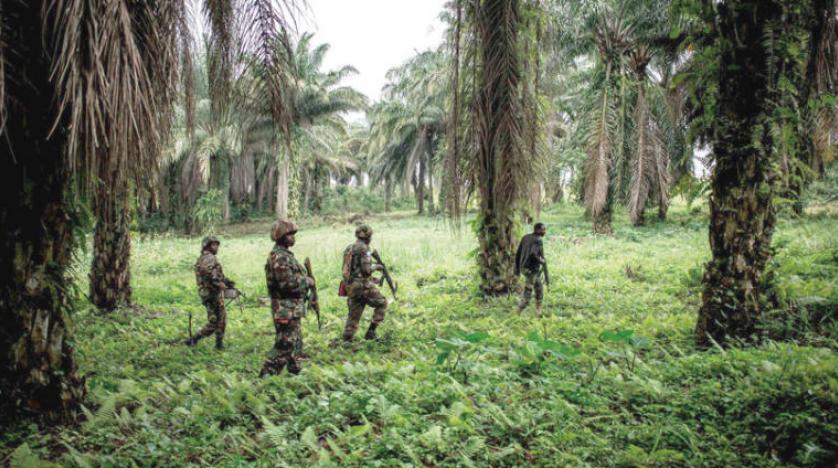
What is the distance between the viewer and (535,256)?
784 centimetres

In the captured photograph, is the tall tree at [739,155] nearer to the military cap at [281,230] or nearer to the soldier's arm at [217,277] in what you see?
the military cap at [281,230]

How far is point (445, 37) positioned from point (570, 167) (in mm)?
14563

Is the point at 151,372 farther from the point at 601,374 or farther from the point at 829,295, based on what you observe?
the point at 829,295

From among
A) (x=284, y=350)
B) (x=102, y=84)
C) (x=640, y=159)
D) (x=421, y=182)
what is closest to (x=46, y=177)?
(x=102, y=84)

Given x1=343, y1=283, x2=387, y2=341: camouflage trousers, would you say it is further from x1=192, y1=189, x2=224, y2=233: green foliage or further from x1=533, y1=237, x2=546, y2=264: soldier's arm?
x1=192, y1=189, x2=224, y2=233: green foliage

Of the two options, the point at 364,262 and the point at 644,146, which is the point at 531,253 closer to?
the point at 364,262

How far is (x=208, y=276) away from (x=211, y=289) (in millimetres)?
193

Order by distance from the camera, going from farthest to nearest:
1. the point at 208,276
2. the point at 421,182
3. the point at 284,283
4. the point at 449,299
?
the point at 421,182, the point at 449,299, the point at 208,276, the point at 284,283

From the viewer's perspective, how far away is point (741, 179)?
190 inches

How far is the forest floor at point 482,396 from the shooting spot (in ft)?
9.98

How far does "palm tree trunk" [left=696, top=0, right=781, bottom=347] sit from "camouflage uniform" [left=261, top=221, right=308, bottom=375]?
433 centimetres

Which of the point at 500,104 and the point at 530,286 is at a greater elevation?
the point at 500,104

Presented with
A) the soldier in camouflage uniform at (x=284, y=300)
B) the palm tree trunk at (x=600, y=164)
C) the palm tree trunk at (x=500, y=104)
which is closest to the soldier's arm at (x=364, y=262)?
the soldier in camouflage uniform at (x=284, y=300)

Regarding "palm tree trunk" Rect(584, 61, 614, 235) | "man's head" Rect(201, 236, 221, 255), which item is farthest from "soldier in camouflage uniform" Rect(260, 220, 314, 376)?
"palm tree trunk" Rect(584, 61, 614, 235)
